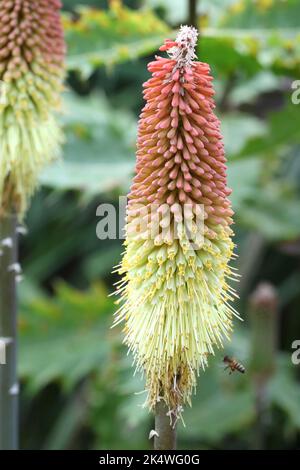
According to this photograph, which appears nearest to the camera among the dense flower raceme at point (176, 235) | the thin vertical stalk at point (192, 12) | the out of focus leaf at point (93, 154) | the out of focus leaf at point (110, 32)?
the dense flower raceme at point (176, 235)

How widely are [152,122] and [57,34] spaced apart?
1.24m

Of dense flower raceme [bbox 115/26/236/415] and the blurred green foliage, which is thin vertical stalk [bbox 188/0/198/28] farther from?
dense flower raceme [bbox 115/26/236/415]

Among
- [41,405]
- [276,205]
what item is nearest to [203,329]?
[276,205]

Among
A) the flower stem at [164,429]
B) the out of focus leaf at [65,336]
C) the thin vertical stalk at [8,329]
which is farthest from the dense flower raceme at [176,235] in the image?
the out of focus leaf at [65,336]

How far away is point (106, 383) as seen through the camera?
16.0 ft

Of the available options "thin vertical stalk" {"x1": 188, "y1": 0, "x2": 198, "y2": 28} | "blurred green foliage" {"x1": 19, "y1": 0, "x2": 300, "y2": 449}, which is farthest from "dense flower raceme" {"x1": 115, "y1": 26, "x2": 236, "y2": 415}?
"thin vertical stalk" {"x1": 188, "y1": 0, "x2": 198, "y2": 28}

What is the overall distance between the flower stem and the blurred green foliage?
4.84ft

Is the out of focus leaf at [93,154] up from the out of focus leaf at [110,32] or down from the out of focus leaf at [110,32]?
down

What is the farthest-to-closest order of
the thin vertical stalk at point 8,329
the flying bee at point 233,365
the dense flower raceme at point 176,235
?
1. the thin vertical stalk at point 8,329
2. the flying bee at point 233,365
3. the dense flower raceme at point 176,235

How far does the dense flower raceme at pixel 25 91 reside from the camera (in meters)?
3.02

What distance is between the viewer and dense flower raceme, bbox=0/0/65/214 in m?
3.02

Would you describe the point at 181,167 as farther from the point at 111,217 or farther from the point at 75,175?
the point at 75,175

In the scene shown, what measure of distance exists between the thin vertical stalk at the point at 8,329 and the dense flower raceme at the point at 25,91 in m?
0.15

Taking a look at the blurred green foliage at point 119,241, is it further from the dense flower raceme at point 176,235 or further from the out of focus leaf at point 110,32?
the dense flower raceme at point 176,235
